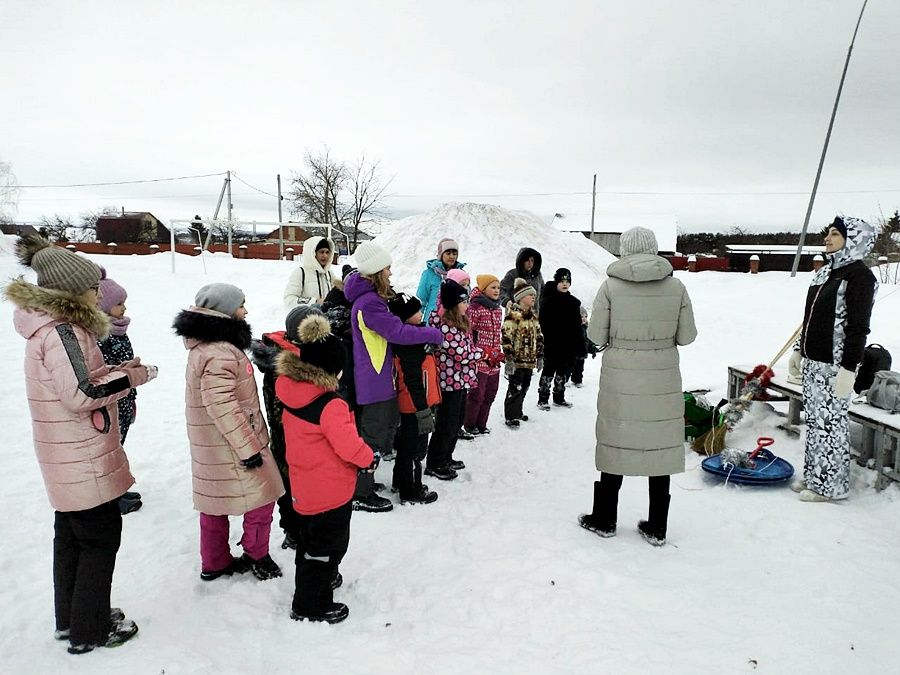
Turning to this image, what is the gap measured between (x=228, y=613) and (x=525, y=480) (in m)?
2.91

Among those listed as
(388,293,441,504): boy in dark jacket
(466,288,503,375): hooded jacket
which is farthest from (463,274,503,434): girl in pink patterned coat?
(388,293,441,504): boy in dark jacket

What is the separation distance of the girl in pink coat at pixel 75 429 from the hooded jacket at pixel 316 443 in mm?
823

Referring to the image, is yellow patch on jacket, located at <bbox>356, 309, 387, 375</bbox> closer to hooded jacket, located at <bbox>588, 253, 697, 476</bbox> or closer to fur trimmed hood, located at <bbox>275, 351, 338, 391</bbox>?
fur trimmed hood, located at <bbox>275, 351, 338, 391</bbox>

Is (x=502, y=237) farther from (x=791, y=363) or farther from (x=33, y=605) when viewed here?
(x=33, y=605)

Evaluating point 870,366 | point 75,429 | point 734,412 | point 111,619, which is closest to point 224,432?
point 75,429

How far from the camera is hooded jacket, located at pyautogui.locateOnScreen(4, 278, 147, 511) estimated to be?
263 centimetres

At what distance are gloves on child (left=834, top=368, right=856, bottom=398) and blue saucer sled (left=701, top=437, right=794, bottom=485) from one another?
0.96 meters

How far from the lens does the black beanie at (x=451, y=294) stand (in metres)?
4.92

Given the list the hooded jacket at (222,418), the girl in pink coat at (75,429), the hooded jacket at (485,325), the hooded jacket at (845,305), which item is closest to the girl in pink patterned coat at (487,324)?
the hooded jacket at (485,325)

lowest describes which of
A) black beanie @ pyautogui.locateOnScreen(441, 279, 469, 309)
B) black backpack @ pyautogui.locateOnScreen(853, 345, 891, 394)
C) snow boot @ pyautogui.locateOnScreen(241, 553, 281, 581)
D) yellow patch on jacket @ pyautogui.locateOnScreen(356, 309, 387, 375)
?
snow boot @ pyautogui.locateOnScreen(241, 553, 281, 581)

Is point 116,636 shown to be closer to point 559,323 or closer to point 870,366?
point 559,323

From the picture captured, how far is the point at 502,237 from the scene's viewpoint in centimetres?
1761

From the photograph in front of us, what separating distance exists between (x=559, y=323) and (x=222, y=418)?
5.10m

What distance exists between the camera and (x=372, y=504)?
14.4ft
